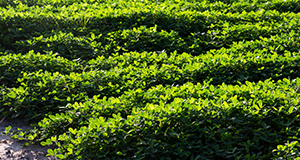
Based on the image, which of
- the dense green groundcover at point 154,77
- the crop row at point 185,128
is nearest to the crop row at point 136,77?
the dense green groundcover at point 154,77

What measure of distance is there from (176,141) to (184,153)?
6.9 inches

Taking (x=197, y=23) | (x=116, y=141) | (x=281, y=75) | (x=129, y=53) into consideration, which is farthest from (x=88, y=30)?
(x=281, y=75)

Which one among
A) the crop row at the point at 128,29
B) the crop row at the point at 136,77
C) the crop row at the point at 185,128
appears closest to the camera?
the crop row at the point at 185,128

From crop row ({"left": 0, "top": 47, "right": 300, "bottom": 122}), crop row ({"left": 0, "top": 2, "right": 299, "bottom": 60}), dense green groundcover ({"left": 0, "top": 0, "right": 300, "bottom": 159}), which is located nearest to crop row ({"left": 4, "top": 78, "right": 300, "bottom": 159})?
dense green groundcover ({"left": 0, "top": 0, "right": 300, "bottom": 159})

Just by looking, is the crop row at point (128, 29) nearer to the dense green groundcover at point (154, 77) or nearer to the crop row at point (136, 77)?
the dense green groundcover at point (154, 77)

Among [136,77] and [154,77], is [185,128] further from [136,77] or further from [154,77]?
[136,77]

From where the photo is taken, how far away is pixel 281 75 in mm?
4520

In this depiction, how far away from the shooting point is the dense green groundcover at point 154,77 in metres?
3.16

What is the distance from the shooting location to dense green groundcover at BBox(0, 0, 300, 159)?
3162 millimetres

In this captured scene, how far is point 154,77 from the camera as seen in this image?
4.36 meters

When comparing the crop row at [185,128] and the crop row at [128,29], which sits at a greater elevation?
the crop row at [128,29]

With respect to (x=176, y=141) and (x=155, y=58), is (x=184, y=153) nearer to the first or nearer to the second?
(x=176, y=141)

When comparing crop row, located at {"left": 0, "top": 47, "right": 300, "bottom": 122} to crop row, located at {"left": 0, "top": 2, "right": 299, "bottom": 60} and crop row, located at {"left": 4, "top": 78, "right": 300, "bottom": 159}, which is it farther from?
crop row, located at {"left": 0, "top": 2, "right": 299, "bottom": 60}

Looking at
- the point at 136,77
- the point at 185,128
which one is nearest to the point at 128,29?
the point at 136,77
